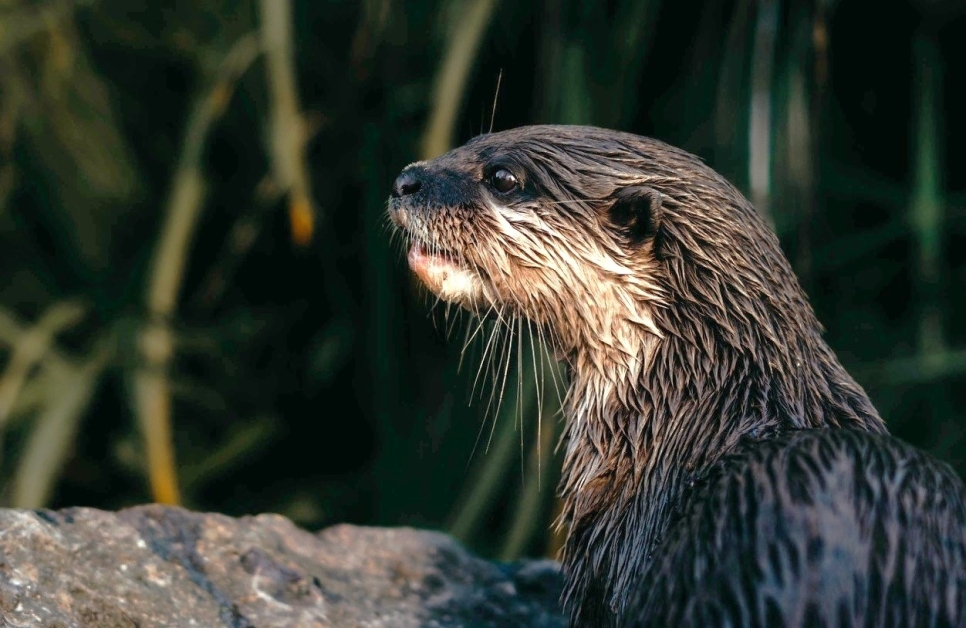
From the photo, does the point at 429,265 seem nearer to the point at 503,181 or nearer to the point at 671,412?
the point at 503,181

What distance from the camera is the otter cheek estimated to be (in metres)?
1.84

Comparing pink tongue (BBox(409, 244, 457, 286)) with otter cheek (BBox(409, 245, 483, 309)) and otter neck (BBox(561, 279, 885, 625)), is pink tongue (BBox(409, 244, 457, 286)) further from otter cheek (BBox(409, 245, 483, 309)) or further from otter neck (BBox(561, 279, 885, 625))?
otter neck (BBox(561, 279, 885, 625))

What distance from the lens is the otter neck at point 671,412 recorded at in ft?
5.32

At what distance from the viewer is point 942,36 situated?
348 centimetres

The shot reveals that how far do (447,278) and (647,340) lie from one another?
12.2 inches

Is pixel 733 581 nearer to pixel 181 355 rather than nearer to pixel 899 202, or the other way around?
pixel 899 202

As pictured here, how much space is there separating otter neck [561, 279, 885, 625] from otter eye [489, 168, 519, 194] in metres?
0.26

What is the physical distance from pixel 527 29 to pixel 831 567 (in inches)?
87.6

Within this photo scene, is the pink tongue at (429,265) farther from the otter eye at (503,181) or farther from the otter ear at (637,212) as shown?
the otter ear at (637,212)

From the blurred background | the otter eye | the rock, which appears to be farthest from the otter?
the blurred background

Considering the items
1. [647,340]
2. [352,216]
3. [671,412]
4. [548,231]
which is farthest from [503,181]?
[352,216]

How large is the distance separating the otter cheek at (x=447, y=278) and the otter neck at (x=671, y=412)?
0.19 metres

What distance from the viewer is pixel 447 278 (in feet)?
6.08

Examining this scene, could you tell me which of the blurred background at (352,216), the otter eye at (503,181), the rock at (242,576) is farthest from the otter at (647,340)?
the blurred background at (352,216)
